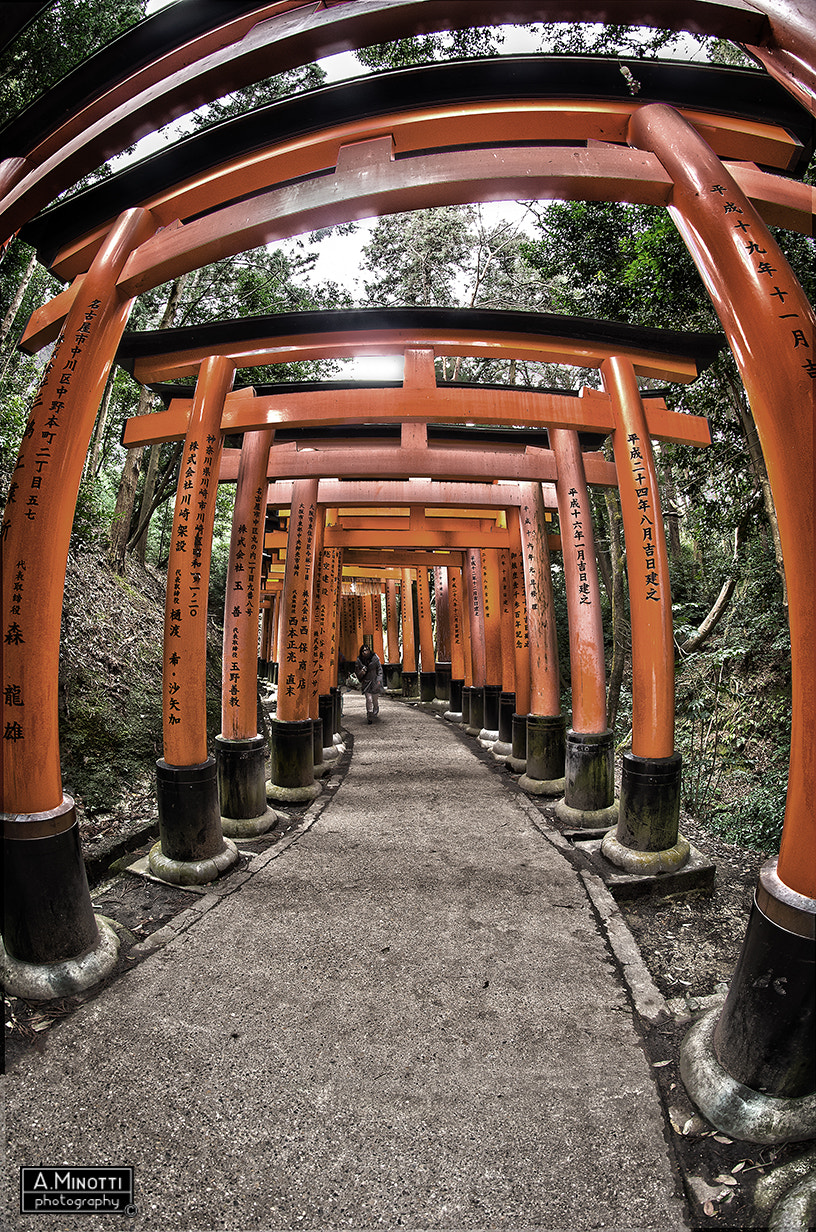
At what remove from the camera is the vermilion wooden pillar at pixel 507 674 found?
10.4m

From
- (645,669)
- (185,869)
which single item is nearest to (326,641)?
(185,869)

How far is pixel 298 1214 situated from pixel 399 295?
61.5ft

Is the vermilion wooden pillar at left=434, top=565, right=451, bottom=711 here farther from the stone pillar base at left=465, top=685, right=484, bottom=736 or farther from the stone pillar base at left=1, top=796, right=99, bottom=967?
the stone pillar base at left=1, top=796, right=99, bottom=967

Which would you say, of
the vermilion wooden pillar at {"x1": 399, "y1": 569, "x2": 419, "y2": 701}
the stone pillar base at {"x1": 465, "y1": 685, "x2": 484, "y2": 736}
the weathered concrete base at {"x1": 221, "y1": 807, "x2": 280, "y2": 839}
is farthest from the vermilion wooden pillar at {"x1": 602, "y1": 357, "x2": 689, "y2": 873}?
the vermilion wooden pillar at {"x1": 399, "y1": 569, "x2": 419, "y2": 701}

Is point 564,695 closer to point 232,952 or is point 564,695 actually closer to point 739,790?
point 739,790

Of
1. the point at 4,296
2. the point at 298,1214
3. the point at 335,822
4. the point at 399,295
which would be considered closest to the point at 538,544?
the point at 335,822

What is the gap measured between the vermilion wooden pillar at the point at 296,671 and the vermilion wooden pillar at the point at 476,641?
193 inches

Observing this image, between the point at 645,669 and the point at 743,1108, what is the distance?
3.29m

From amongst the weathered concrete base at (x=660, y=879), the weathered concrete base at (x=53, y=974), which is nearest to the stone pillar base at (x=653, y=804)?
the weathered concrete base at (x=660, y=879)

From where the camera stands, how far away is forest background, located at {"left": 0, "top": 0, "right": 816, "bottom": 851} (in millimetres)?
7672

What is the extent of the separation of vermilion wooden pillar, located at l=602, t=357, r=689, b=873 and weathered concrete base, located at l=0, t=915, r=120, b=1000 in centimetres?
396

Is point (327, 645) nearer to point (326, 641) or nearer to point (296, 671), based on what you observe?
point (326, 641)

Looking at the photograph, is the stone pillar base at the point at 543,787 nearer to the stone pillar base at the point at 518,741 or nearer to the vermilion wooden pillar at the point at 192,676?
the stone pillar base at the point at 518,741

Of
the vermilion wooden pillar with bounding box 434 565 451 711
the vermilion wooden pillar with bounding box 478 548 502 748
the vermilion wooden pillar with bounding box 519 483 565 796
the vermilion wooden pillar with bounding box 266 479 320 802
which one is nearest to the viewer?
the vermilion wooden pillar with bounding box 266 479 320 802
